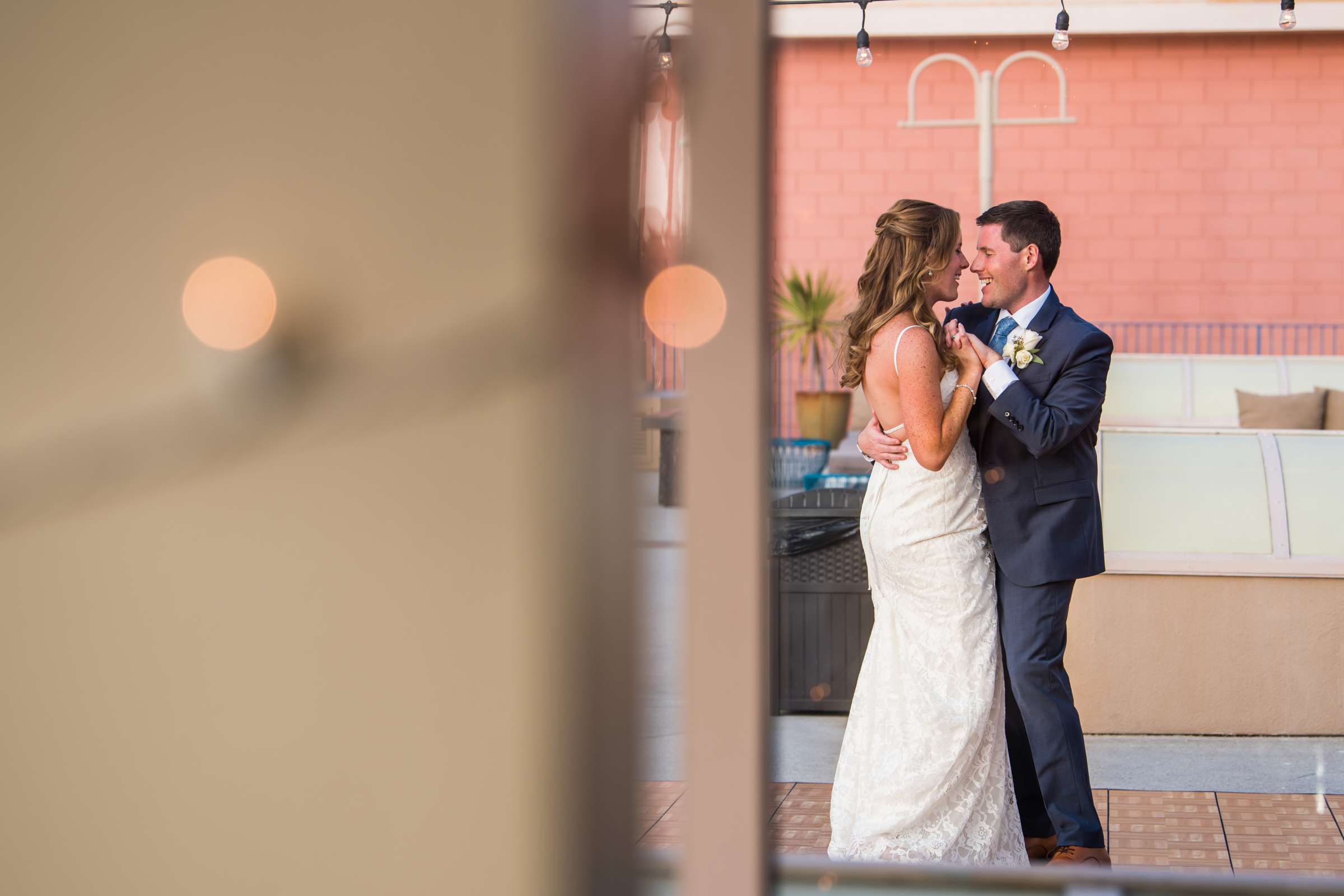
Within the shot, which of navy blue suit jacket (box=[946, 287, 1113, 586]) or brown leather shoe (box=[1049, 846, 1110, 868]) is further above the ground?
navy blue suit jacket (box=[946, 287, 1113, 586])

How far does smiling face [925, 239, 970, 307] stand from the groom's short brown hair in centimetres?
13

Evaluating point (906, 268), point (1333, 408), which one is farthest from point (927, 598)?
point (1333, 408)

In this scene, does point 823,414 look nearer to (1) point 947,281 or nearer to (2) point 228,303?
(1) point 947,281

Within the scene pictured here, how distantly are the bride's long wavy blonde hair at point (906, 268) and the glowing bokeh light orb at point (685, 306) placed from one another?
79.1 inches

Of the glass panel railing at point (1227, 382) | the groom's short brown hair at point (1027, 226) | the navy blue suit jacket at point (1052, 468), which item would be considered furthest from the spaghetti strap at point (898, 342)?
the glass panel railing at point (1227, 382)

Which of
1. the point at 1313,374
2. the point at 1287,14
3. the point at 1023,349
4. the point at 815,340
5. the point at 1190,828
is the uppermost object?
the point at 1287,14

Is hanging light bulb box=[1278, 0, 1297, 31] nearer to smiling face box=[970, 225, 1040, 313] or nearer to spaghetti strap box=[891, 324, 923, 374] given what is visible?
smiling face box=[970, 225, 1040, 313]

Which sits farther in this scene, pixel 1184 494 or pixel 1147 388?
pixel 1147 388

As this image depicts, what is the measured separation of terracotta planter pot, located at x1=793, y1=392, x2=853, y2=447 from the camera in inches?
444

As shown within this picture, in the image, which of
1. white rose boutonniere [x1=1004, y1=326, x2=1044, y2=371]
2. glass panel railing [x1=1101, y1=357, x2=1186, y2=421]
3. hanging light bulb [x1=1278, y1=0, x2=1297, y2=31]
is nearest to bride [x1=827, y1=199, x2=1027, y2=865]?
white rose boutonniere [x1=1004, y1=326, x2=1044, y2=371]

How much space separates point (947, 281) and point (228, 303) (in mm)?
2286

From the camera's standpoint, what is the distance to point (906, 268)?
3.30 meters

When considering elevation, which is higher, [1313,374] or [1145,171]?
[1145,171]

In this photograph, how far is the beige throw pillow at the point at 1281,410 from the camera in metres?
7.95
